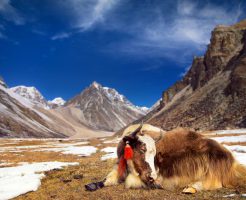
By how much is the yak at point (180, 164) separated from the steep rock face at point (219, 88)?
73102mm

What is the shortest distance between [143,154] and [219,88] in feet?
355

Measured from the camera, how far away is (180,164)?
11.4 meters

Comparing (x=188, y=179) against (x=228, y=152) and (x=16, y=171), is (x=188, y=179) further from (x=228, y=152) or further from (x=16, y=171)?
(x=16, y=171)

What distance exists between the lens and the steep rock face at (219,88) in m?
94.6

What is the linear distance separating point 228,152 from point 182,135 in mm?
1813

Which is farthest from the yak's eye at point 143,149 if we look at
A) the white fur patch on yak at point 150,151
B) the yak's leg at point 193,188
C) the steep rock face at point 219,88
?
the steep rock face at point 219,88

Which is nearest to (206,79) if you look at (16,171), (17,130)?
(17,130)

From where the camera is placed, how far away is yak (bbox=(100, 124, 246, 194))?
10977 mm

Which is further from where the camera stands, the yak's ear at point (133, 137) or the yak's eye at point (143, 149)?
the yak's ear at point (133, 137)

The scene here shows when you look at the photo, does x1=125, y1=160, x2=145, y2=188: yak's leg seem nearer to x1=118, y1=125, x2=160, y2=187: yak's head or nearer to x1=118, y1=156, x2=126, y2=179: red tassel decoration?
x1=118, y1=125, x2=160, y2=187: yak's head

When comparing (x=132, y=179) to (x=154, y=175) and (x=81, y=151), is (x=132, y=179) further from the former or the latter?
(x=81, y=151)

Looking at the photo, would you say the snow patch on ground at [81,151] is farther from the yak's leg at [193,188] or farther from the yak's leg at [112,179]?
the yak's leg at [193,188]

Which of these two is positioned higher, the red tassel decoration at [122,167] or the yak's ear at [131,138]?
the yak's ear at [131,138]

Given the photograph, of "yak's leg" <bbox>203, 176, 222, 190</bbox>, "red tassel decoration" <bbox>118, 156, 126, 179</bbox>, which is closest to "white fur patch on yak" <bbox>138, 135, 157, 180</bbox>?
"red tassel decoration" <bbox>118, 156, 126, 179</bbox>
